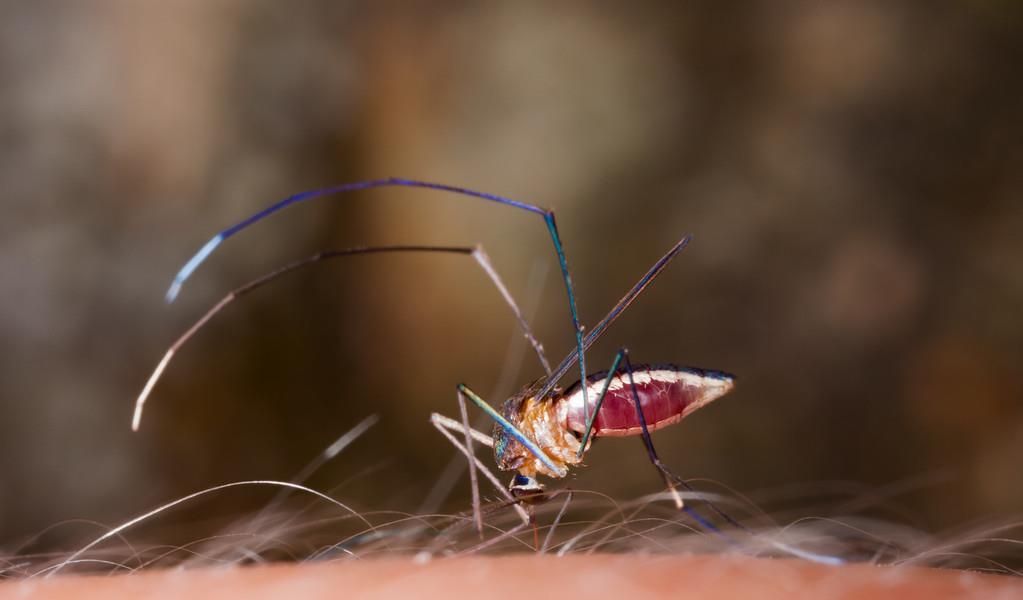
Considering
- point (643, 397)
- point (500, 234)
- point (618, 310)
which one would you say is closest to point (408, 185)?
point (618, 310)

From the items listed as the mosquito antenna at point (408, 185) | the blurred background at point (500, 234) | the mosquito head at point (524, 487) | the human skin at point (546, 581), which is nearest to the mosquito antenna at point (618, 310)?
the mosquito antenna at point (408, 185)

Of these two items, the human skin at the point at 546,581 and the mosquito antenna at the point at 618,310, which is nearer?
the human skin at the point at 546,581

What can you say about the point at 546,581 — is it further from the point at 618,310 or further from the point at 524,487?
the point at 618,310

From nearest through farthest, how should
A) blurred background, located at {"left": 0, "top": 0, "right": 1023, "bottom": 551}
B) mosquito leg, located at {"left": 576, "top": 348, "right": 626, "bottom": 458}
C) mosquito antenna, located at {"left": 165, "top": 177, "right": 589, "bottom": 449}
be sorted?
mosquito antenna, located at {"left": 165, "top": 177, "right": 589, "bottom": 449}
mosquito leg, located at {"left": 576, "top": 348, "right": 626, "bottom": 458}
blurred background, located at {"left": 0, "top": 0, "right": 1023, "bottom": 551}

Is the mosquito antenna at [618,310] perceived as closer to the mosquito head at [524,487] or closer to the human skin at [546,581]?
the mosquito head at [524,487]

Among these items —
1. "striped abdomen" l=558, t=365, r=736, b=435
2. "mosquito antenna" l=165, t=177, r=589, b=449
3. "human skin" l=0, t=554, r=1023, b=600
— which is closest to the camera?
"human skin" l=0, t=554, r=1023, b=600

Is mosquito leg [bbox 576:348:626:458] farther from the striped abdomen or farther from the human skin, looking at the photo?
the human skin

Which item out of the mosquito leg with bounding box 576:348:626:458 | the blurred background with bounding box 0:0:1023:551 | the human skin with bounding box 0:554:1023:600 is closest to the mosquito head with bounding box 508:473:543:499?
the mosquito leg with bounding box 576:348:626:458
